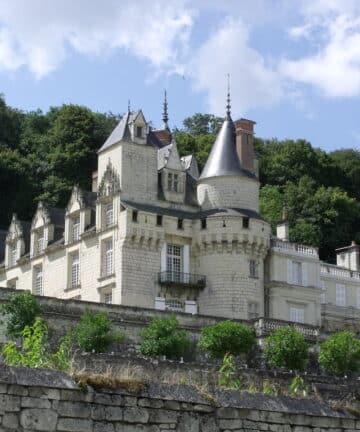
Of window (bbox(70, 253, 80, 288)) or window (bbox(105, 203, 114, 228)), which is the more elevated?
window (bbox(105, 203, 114, 228))

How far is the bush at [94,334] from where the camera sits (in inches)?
1240

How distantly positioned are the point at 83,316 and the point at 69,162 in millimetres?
37787

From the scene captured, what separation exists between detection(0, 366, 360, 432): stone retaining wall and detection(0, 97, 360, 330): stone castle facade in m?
30.1

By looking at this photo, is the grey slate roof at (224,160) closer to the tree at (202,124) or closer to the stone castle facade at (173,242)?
the stone castle facade at (173,242)

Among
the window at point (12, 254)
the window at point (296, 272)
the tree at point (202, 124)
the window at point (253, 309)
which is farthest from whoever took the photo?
the tree at point (202, 124)

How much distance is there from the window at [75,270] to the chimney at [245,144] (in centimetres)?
863

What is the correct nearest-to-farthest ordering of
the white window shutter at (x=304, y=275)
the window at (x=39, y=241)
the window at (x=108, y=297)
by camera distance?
1. the window at (x=108, y=297)
2. the white window shutter at (x=304, y=275)
3. the window at (x=39, y=241)

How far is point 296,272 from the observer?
4834 cm

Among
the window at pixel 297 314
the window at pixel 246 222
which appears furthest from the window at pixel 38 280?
the window at pixel 297 314

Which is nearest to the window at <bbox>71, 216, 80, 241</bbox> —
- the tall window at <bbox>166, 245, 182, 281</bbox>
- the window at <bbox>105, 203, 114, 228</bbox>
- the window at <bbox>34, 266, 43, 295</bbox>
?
the window at <bbox>105, 203, 114, 228</bbox>

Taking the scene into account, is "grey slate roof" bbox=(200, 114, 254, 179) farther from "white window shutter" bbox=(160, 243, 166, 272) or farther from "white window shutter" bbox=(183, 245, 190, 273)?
"white window shutter" bbox=(160, 243, 166, 272)

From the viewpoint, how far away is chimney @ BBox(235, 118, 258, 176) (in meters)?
47.6

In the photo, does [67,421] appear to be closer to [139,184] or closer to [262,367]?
[262,367]

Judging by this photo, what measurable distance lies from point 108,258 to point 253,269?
246 inches
